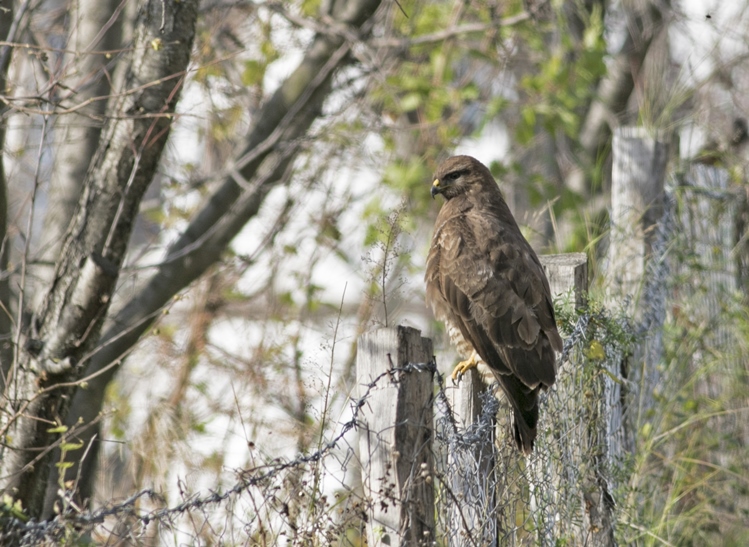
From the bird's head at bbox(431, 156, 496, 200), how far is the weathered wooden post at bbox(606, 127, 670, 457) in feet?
2.53

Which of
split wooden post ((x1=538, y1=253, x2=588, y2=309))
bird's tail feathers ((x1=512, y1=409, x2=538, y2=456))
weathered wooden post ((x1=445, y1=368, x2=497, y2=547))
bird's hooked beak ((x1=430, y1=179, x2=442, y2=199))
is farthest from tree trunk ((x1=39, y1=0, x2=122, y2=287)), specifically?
weathered wooden post ((x1=445, y1=368, x2=497, y2=547))

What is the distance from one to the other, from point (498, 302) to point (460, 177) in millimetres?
1101

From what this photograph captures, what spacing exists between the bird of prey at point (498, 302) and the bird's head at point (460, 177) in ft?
0.64

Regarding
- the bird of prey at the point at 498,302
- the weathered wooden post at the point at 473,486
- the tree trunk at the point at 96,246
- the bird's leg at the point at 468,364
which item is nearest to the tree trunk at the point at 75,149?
the tree trunk at the point at 96,246

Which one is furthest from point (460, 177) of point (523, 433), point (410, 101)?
point (410, 101)

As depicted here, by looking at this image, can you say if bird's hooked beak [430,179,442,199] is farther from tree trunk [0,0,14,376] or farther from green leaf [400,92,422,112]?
green leaf [400,92,422,112]

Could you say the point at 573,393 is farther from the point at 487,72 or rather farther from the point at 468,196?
the point at 487,72

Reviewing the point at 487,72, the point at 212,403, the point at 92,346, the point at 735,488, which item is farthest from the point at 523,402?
the point at 487,72

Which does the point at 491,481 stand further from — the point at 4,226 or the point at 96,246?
the point at 4,226

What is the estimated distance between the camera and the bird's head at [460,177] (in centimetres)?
486

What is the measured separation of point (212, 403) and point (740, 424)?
3.72m

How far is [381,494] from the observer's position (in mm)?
2418

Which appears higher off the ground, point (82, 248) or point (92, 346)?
point (82, 248)

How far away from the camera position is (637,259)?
196 inches
